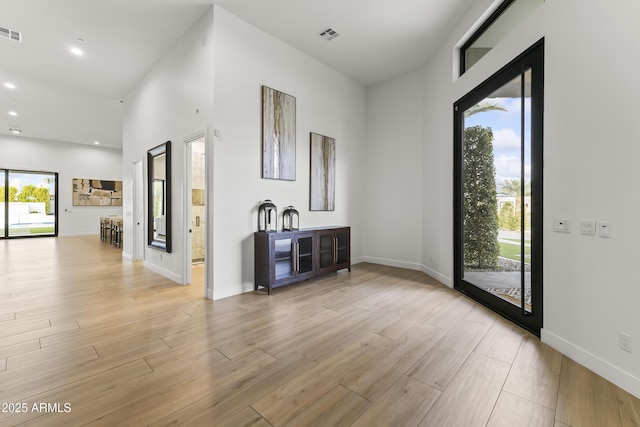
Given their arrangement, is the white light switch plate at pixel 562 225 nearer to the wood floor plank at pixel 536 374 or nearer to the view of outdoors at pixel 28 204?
the wood floor plank at pixel 536 374

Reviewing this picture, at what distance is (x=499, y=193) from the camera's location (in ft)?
10.8

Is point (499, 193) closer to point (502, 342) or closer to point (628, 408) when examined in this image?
point (502, 342)

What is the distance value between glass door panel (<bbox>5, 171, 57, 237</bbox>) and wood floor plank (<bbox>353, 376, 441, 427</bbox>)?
1416 cm

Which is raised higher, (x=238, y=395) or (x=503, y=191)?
(x=503, y=191)

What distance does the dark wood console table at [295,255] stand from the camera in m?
3.98

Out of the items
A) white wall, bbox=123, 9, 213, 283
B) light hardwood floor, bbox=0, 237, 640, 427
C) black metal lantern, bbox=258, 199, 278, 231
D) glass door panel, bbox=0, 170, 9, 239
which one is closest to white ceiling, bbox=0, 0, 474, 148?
white wall, bbox=123, 9, 213, 283

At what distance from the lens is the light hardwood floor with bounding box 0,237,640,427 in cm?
167

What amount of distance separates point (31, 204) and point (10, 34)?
29.7ft

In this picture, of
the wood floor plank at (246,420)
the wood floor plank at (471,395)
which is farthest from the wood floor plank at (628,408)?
the wood floor plank at (246,420)

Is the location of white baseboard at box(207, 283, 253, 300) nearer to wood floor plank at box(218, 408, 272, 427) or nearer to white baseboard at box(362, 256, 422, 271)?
wood floor plank at box(218, 408, 272, 427)

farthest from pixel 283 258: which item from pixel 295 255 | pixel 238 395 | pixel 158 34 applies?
pixel 158 34

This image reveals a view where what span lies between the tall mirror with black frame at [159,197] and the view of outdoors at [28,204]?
8825mm

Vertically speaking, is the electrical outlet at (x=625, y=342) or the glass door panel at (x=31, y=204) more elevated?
the glass door panel at (x=31, y=204)

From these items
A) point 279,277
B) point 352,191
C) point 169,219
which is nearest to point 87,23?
point 169,219
